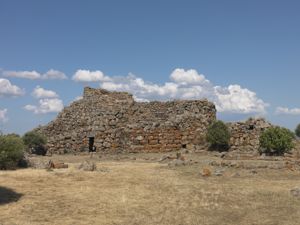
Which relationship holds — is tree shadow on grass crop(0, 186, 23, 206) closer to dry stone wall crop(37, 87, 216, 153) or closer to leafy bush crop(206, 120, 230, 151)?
dry stone wall crop(37, 87, 216, 153)

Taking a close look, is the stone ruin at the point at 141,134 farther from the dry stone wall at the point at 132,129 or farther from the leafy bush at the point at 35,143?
the leafy bush at the point at 35,143

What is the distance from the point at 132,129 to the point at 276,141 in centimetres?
908

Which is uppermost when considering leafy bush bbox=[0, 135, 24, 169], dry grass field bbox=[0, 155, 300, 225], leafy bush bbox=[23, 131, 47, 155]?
leafy bush bbox=[23, 131, 47, 155]

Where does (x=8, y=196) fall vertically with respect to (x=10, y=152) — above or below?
below

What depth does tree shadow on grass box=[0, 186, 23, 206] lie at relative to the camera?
1394 centimetres

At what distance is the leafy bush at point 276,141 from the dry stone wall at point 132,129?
4.55m

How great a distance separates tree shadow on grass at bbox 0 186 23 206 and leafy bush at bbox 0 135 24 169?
4.17 metres

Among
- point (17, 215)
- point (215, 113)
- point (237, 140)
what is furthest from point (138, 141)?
point (17, 215)

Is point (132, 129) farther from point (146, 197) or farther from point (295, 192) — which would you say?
point (295, 192)

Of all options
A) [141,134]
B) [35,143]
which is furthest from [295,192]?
[35,143]

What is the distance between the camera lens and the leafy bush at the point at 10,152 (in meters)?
19.4

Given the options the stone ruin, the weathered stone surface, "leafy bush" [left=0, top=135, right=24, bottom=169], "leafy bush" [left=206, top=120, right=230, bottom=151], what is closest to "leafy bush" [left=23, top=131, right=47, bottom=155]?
the stone ruin

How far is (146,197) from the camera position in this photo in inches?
590

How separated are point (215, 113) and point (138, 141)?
8570mm
